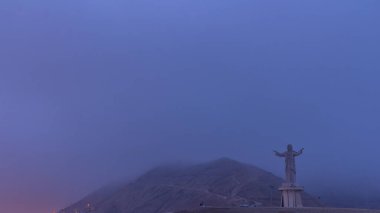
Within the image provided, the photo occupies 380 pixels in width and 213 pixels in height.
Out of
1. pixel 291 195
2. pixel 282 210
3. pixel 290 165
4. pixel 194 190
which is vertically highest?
pixel 194 190

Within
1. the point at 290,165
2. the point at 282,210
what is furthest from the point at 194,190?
the point at 282,210

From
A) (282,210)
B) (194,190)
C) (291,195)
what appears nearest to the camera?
(282,210)

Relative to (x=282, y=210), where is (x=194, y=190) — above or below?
above

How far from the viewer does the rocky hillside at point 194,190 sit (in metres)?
122

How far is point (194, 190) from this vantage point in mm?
138375

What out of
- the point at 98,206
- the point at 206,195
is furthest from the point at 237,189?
the point at 98,206

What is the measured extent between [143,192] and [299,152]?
10007 cm

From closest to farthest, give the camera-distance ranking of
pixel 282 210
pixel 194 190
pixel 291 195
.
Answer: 1. pixel 282 210
2. pixel 291 195
3. pixel 194 190

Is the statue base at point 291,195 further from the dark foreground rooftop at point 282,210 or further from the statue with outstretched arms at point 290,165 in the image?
the dark foreground rooftop at point 282,210

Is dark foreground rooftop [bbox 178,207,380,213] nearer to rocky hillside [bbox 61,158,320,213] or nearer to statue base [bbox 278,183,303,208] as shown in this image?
statue base [bbox 278,183,303,208]

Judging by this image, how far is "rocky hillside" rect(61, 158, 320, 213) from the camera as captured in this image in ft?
402

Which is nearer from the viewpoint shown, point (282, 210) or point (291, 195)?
point (282, 210)

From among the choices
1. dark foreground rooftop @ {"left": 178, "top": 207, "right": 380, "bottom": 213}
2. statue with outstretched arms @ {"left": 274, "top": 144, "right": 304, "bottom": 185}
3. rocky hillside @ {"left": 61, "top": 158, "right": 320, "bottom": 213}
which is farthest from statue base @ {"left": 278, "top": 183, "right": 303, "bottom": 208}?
rocky hillside @ {"left": 61, "top": 158, "right": 320, "bottom": 213}

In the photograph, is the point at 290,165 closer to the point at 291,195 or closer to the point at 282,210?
the point at 291,195
